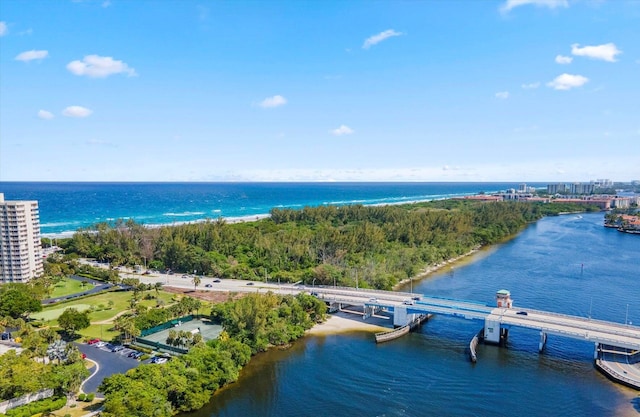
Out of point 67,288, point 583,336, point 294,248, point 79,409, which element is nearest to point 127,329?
point 79,409

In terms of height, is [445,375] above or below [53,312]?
below

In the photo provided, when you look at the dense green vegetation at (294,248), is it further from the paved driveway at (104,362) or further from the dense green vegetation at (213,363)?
the paved driveway at (104,362)

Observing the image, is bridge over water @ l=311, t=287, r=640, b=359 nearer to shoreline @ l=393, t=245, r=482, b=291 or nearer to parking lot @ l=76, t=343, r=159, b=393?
shoreline @ l=393, t=245, r=482, b=291

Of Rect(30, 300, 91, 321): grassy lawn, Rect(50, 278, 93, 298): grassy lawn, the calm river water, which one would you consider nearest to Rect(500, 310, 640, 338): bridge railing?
the calm river water

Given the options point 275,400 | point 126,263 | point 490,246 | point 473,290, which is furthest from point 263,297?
point 490,246

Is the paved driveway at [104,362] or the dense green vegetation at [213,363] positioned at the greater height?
the dense green vegetation at [213,363]

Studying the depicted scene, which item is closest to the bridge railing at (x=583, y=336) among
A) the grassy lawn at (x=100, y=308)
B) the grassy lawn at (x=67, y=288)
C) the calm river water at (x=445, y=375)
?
the calm river water at (x=445, y=375)

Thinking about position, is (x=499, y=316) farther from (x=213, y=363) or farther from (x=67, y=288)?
(x=67, y=288)
